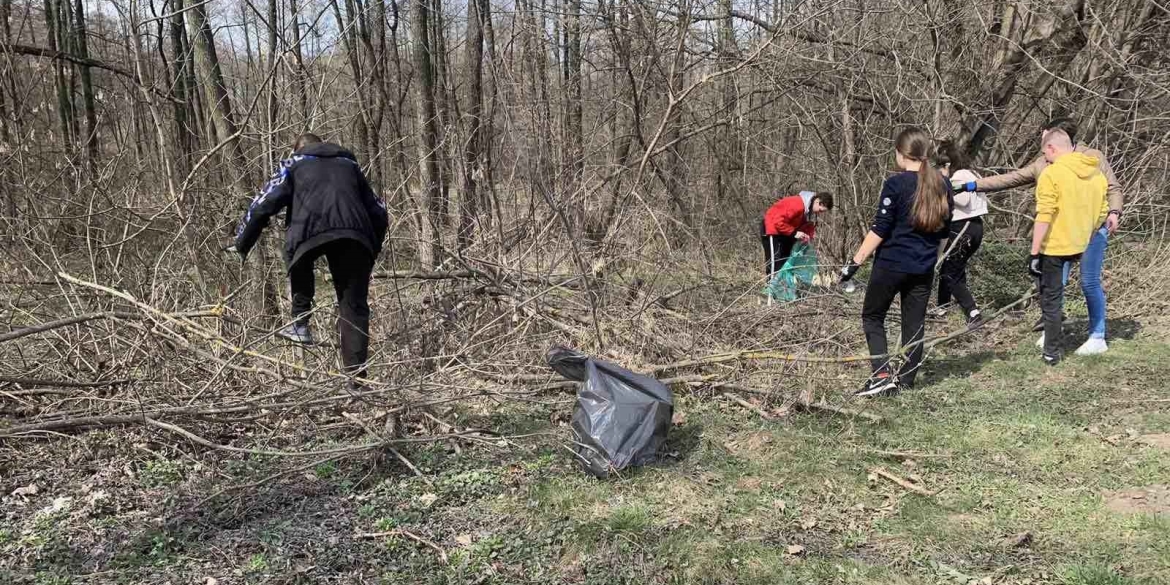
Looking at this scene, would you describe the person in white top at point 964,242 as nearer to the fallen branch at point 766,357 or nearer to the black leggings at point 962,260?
the black leggings at point 962,260

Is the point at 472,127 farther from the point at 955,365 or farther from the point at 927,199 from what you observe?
the point at 955,365

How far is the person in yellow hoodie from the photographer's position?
14.4 ft

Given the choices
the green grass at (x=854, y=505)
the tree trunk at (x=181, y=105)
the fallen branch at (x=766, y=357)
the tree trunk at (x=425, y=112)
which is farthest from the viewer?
the tree trunk at (x=425, y=112)

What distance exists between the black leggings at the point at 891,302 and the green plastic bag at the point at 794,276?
3.15 ft

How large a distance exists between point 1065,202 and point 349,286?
428 centimetres

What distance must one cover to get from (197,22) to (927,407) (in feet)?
19.2

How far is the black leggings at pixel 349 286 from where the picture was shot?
391 cm

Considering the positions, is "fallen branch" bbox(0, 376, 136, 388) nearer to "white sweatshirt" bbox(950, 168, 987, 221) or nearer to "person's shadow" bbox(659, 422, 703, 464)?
"person's shadow" bbox(659, 422, 703, 464)

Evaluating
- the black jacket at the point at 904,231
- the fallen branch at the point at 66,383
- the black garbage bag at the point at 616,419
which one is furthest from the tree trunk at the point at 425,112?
the black jacket at the point at 904,231

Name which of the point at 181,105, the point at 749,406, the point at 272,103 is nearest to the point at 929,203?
the point at 749,406

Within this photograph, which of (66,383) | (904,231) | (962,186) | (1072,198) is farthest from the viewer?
(962,186)

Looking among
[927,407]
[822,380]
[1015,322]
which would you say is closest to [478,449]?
[822,380]

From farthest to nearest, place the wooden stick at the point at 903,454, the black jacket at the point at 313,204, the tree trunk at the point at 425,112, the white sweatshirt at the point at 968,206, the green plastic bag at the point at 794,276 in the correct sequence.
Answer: the tree trunk at the point at 425,112 → the green plastic bag at the point at 794,276 → the white sweatshirt at the point at 968,206 → the black jacket at the point at 313,204 → the wooden stick at the point at 903,454

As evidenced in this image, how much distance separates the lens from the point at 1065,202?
4.42 m
